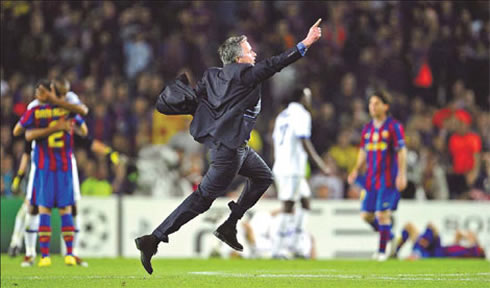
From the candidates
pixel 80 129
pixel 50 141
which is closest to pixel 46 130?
pixel 50 141

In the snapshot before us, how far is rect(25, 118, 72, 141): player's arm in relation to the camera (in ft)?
43.0

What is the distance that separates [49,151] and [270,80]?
8464mm

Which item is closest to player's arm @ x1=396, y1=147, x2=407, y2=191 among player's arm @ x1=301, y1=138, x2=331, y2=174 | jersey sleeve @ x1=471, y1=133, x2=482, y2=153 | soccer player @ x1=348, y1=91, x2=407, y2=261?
soccer player @ x1=348, y1=91, x2=407, y2=261

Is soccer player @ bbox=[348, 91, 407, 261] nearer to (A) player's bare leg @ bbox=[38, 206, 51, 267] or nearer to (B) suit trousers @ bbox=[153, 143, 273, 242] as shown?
(A) player's bare leg @ bbox=[38, 206, 51, 267]

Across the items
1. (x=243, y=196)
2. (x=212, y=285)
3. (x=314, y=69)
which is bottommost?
(x=212, y=285)

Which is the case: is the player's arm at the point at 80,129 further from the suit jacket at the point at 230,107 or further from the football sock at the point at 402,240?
the football sock at the point at 402,240

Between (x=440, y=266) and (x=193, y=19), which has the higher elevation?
(x=193, y=19)

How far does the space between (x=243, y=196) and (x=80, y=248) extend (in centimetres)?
815

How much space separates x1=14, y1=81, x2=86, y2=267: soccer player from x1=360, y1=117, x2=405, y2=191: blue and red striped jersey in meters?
4.19

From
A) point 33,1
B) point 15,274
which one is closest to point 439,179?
point 33,1

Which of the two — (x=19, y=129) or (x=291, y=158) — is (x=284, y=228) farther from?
(x=19, y=129)

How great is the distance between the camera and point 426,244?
1780cm

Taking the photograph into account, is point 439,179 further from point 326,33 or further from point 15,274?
point 15,274

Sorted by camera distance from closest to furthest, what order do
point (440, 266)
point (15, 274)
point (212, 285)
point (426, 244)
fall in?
point (212, 285) → point (15, 274) → point (440, 266) → point (426, 244)
